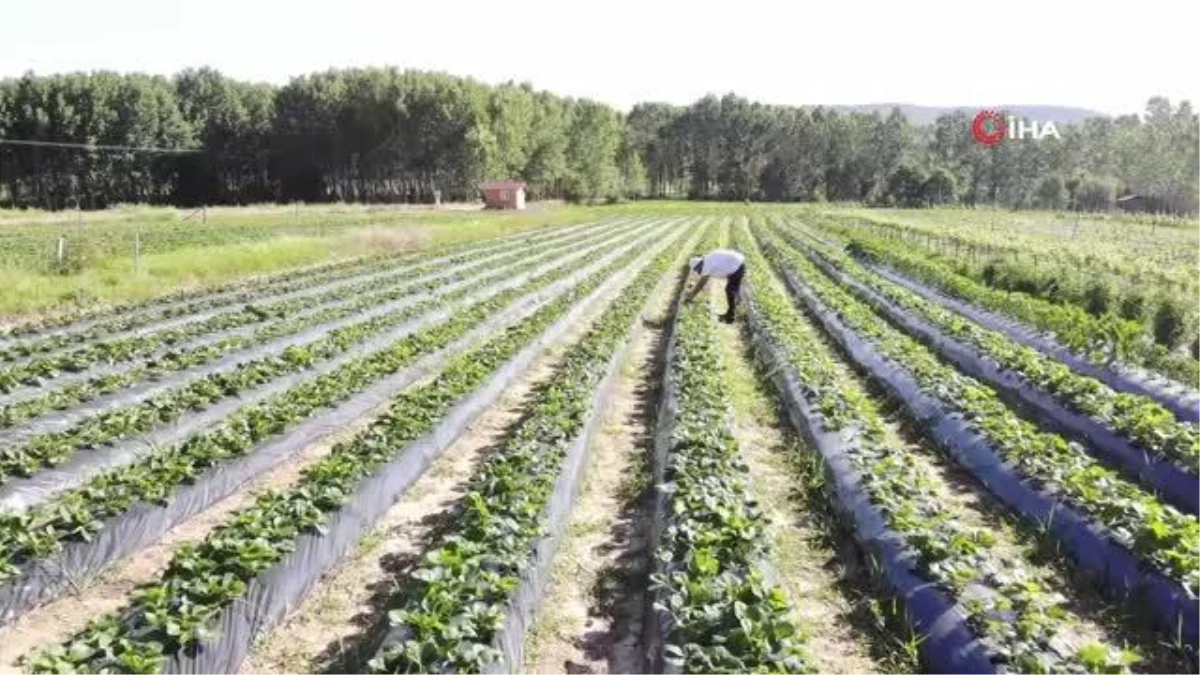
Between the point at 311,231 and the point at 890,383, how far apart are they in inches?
1328

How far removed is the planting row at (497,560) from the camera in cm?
559

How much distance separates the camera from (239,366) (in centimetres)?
1384

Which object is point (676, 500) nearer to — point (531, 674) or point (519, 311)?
point (531, 674)

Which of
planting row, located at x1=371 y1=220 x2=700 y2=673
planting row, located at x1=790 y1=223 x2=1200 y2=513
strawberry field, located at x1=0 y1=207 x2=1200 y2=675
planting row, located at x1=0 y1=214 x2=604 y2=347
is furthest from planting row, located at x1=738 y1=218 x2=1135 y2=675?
planting row, located at x1=0 y1=214 x2=604 y2=347

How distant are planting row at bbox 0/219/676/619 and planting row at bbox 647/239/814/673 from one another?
468cm

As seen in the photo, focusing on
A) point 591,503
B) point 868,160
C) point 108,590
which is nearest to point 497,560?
point 591,503

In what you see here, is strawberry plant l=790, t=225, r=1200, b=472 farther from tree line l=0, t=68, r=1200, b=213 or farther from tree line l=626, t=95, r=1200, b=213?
tree line l=626, t=95, r=1200, b=213

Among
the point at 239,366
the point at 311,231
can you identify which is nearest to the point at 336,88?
the point at 311,231

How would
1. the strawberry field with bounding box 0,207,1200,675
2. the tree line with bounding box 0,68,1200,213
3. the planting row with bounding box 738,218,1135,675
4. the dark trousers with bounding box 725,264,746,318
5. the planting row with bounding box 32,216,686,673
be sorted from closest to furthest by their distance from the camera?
the planting row with bounding box 32,216,686,673 → the planting row with bounding box 738,218,1135,675 → the strawberry field with bounding box 0,207,1200,675 → the dark trousers with bounding box 725,264,746,318 → the tree line with bounding box 0,68,1200,213

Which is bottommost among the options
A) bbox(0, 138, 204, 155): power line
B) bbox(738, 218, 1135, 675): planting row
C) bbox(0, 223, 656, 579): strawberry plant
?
bbox(738, 218, 1135, 675): planting row

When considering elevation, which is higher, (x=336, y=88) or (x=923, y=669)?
(x=336, y=88)

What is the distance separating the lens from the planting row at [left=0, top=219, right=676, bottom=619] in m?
7.19

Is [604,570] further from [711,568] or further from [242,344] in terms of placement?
[242,344]

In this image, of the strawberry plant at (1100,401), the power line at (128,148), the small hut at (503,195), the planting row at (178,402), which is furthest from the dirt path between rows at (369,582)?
the power line at (128,148)
